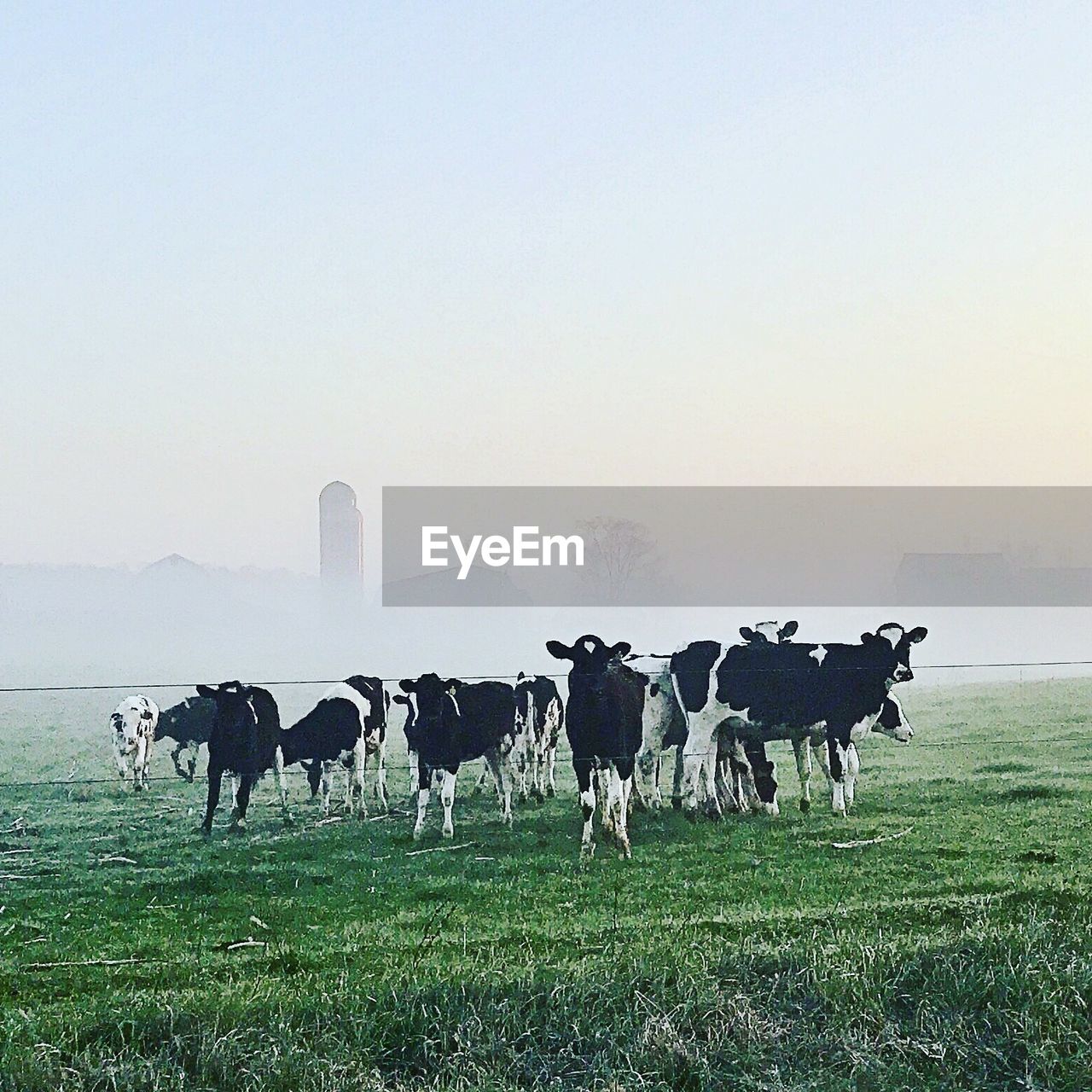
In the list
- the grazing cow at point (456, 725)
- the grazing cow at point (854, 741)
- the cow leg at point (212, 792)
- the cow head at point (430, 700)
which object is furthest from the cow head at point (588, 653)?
the cow leg at point (212, 792)

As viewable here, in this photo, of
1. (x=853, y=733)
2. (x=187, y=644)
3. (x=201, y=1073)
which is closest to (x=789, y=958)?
(x=853, y=733)

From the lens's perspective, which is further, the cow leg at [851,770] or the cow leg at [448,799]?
the cow leg at [851,770]

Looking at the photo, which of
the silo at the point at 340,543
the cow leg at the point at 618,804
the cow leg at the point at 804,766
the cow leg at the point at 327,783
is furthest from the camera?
the silo at the point at 340,543

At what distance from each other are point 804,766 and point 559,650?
1.88m

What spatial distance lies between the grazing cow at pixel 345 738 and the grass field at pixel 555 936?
5.6 inches

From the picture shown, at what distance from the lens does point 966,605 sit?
44.8ft

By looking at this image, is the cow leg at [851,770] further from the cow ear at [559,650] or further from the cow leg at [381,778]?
the cow leg at [381,778]

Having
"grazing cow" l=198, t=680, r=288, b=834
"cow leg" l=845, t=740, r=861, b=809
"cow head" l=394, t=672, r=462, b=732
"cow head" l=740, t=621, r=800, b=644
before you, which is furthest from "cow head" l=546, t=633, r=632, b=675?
"grazing cow" l=198, t=680, r=288, b=834

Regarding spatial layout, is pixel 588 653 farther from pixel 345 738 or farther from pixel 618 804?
pixel 345 738

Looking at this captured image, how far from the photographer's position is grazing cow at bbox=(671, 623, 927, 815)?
30.4 feet

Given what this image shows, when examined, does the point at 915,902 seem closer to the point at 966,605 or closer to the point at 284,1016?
the point at 284,1016

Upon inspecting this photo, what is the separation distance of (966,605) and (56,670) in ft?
31.0

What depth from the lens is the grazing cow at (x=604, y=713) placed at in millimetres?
8727

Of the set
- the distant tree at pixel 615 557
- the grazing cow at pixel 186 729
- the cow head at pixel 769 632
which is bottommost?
the grazing cow at pixel 186 729
